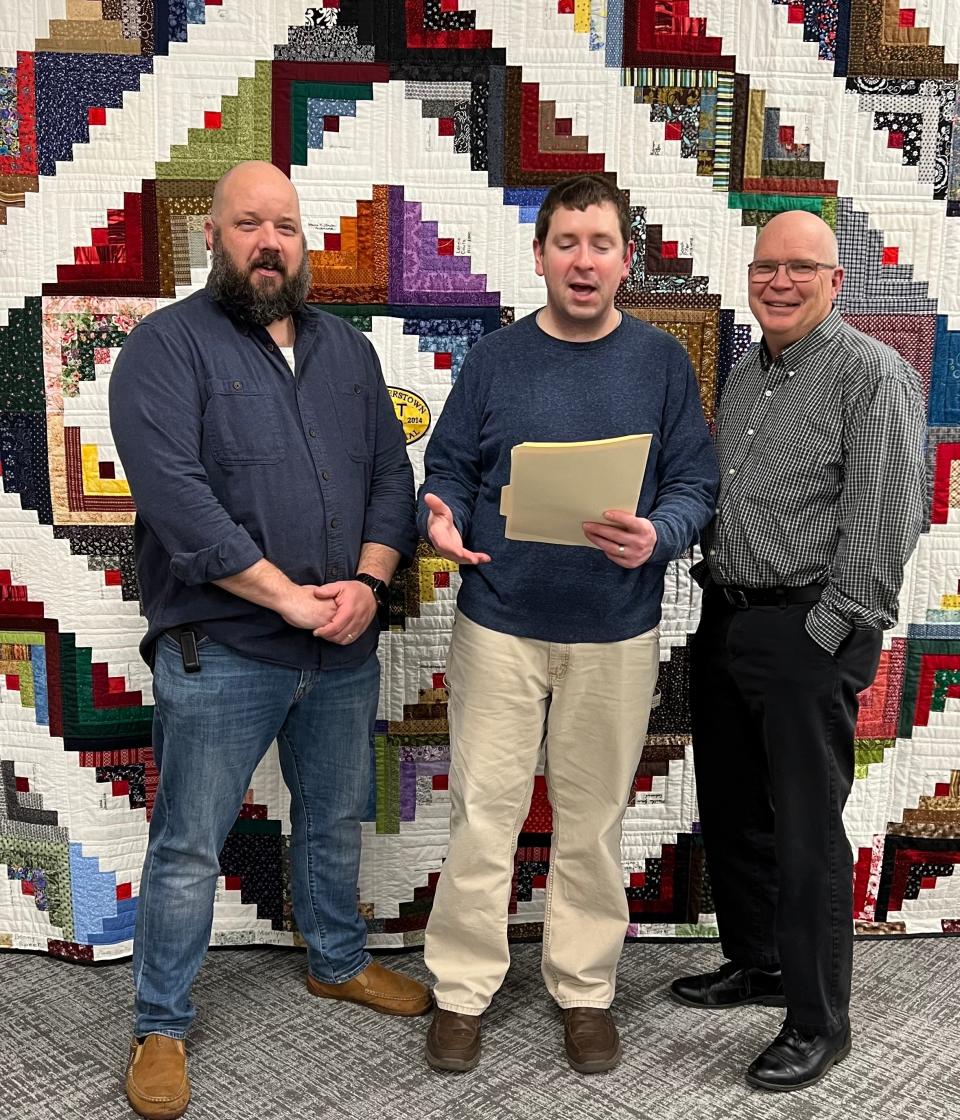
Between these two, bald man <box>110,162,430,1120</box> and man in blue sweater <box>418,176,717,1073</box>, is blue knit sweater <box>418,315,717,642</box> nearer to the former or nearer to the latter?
man in blue sweater <box>418,176,717,1073</box>

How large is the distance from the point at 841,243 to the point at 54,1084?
2.49 meters

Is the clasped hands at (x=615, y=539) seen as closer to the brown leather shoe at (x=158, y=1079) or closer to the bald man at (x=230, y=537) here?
the bald man at (x=230, y=537)

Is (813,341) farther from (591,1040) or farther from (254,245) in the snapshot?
(591,1040)

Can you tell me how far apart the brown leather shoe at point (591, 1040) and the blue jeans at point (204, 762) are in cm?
68

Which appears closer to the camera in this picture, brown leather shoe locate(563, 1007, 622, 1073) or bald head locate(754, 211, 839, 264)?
bald head locate(754, 211, 839, 264)

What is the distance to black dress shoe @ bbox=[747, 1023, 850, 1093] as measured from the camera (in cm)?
196

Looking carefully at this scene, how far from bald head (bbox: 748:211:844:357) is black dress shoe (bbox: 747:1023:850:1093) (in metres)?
1.36

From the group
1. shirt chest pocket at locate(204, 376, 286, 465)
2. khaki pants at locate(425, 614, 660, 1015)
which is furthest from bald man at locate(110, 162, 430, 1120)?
khaki pants at locate(425, 614, 660, 1015)

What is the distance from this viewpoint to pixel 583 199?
186 cm

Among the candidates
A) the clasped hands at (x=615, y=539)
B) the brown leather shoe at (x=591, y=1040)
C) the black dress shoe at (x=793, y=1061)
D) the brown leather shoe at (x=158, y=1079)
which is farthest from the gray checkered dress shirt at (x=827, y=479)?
the brown leather shoe at (x=158, y=1079)

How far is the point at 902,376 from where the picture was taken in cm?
184

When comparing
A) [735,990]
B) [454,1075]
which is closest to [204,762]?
[454,1075]

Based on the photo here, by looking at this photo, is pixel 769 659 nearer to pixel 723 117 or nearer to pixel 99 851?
pixel 723 117

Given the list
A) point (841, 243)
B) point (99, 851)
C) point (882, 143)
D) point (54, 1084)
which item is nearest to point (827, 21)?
point (882, 143)
